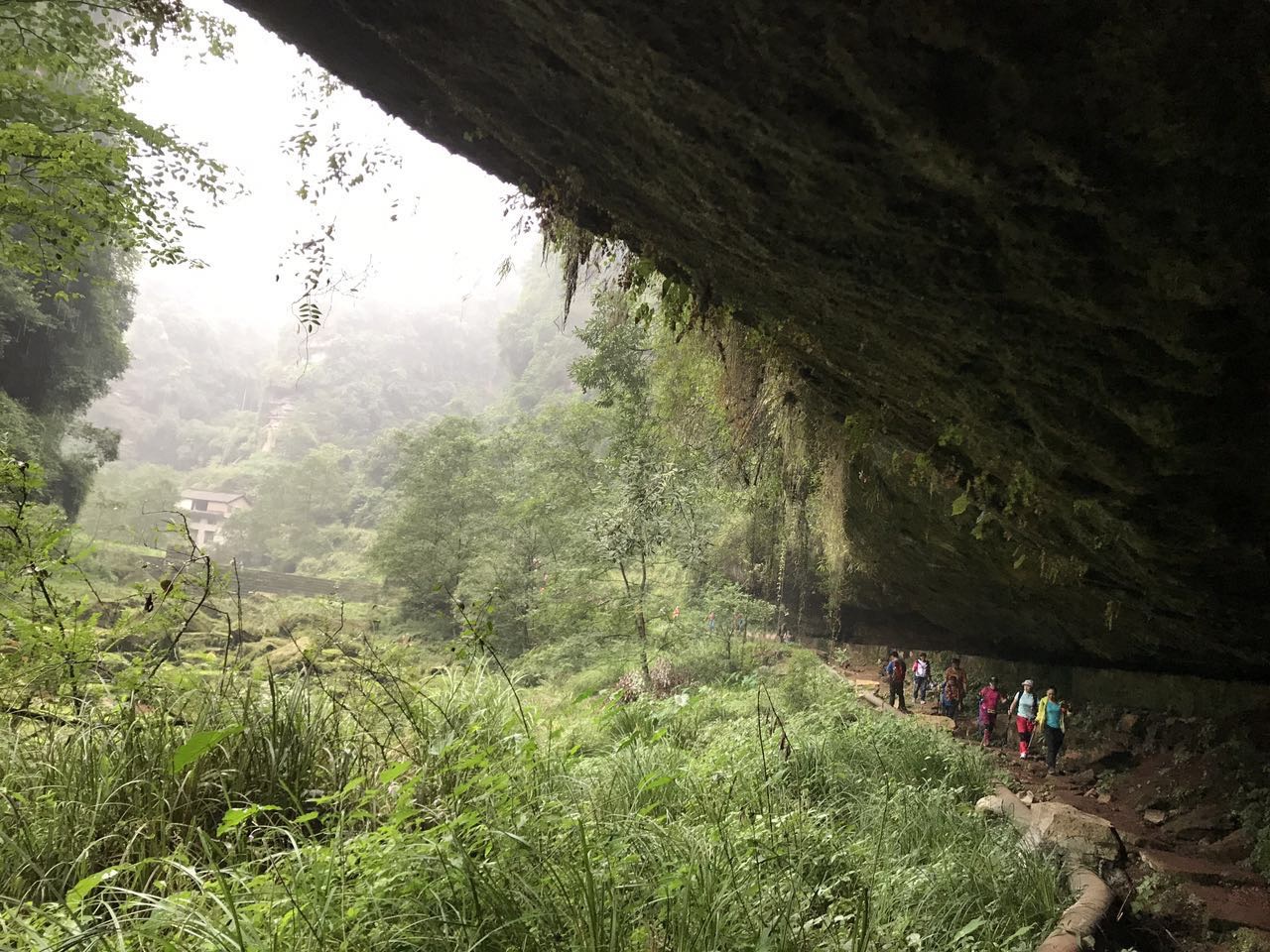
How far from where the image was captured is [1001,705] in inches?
443

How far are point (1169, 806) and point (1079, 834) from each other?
3448mm

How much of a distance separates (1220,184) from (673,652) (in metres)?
11.5

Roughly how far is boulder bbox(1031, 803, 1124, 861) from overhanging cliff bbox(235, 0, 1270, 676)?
8.51 feet

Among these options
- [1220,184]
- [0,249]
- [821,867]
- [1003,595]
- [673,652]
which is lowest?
[673,652]

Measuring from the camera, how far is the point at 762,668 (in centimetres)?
1139

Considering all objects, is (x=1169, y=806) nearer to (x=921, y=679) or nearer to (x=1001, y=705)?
(x=1001, y=705)

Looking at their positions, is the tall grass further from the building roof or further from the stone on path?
the building roof

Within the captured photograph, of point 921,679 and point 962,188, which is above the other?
point 962,188

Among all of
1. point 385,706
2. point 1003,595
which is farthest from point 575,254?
point 1003,595

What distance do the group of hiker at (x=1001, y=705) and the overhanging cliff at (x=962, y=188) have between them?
5.45 meters

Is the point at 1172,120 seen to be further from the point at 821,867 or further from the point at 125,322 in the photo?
the point at 125,322

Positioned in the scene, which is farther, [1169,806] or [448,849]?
[1169,806]

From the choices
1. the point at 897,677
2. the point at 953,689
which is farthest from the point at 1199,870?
the point at 897,677

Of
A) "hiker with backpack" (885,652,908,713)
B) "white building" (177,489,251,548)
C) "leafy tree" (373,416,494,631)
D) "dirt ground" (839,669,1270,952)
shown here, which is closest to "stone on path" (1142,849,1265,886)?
"dirt ground" (839,669,1270,952)
